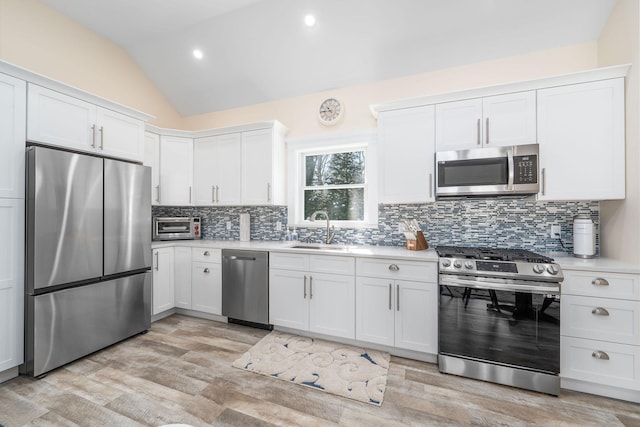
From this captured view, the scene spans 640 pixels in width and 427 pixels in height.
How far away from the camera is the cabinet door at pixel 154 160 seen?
11.4 ft

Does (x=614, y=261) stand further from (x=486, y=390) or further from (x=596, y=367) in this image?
(x=486, y=390)

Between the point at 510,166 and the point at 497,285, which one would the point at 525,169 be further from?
the point at 497,285

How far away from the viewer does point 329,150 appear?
359 cm

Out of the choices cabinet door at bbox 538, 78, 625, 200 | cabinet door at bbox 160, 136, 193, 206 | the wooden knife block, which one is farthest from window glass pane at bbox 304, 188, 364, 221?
cabinet door at bbox 538, 78, 625, 200

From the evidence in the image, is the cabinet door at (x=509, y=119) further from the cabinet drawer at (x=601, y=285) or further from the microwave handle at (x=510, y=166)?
the cabinet drawer at (x=601, y=285)

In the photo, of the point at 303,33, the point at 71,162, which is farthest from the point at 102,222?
the point at 303,33

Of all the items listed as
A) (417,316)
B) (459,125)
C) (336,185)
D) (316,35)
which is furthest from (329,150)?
(417,316)

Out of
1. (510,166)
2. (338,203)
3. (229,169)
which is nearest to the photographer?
(510,166)

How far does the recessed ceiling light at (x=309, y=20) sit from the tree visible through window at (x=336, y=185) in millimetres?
1466

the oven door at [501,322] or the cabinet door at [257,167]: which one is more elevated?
the cabinet door at [257,167]

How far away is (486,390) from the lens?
6.69 ft

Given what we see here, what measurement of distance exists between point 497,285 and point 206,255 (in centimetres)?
311

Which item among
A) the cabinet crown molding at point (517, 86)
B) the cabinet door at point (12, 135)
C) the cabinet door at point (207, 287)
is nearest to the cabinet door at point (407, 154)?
the cabinet crown molding at point (517, 86)

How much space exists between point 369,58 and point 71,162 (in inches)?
123
